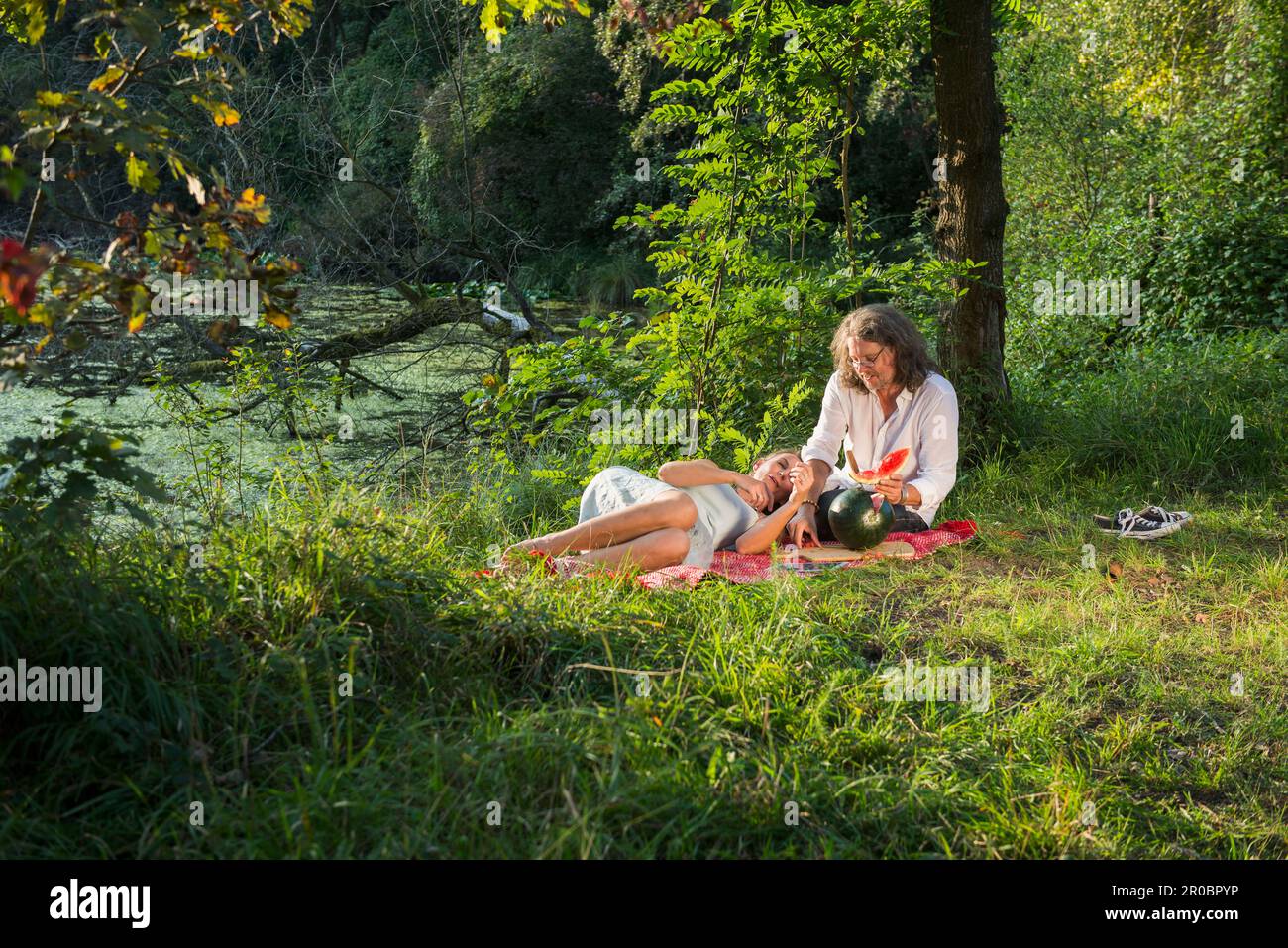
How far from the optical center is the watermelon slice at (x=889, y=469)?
5.61 m

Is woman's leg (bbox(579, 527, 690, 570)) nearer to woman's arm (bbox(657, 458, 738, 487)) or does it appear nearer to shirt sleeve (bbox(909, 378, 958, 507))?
woman's arm (bbox(657, 458, 738, 487))

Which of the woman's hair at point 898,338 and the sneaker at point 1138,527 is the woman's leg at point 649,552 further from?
the sneaker at point 1138,527

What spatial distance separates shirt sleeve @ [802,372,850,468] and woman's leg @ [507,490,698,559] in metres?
1.16

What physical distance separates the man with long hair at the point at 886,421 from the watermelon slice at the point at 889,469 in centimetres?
3

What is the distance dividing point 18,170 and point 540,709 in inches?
70.9

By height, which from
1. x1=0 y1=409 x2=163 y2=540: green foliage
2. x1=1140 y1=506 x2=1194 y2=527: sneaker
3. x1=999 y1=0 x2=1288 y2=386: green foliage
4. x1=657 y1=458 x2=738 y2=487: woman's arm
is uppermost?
x1=999 y1=0 x2=1288 y2=386: green foliage

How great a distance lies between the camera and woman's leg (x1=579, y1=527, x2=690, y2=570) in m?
4.88

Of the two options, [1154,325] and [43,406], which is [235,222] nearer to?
[43,406]

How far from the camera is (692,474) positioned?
17.2 feet

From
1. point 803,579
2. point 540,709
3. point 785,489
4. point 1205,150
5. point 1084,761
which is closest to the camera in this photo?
point 540,709

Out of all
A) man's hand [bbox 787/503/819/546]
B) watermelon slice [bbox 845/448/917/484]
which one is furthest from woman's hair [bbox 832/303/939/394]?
man's hand [bbox 787/503/819/546]

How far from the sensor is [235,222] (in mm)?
2943

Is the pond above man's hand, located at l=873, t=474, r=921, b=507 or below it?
above
